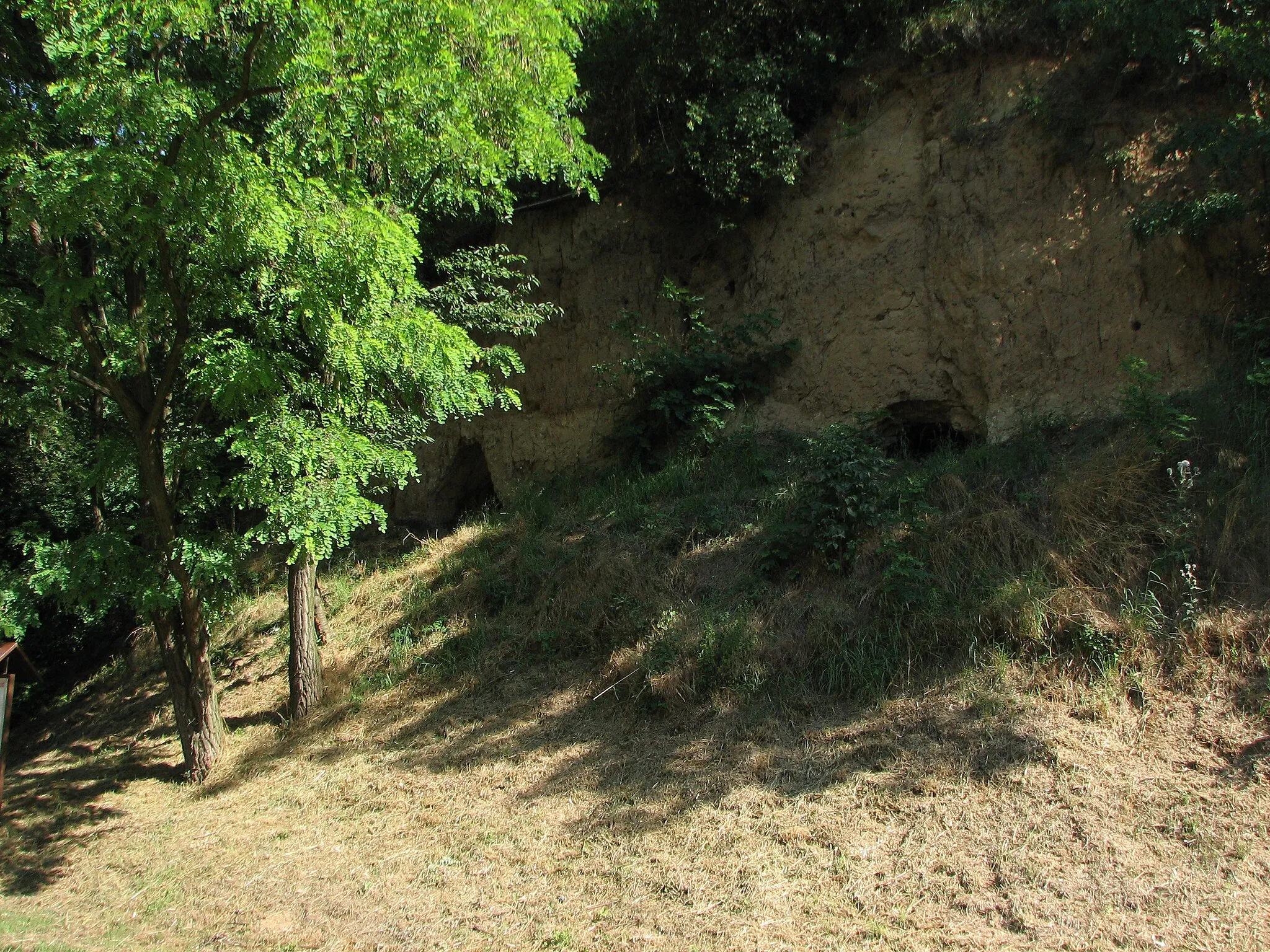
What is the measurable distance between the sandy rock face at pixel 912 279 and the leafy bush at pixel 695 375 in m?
0.32

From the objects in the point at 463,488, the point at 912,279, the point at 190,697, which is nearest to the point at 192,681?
the point at 190,697

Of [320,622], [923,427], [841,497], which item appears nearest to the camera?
[841,497]

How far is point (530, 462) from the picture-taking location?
1248cm

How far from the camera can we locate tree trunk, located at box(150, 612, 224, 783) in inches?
325

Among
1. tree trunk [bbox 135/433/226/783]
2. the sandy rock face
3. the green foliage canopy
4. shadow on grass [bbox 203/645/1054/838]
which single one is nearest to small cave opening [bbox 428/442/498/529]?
the sandy rock face

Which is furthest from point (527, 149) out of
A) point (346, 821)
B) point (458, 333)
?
point (346, 821)

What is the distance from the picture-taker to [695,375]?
1116 centimetres

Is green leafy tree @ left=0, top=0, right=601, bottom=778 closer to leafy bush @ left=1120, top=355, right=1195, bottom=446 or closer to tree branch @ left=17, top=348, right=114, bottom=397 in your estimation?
tree branch @ left=17, top=348, right=114, bottom=397

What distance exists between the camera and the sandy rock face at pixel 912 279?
9016mm

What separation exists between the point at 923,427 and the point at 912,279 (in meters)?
1.75

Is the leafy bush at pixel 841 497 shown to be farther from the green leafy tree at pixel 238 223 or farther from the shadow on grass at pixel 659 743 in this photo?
the green leafy tree at pixel 238 223

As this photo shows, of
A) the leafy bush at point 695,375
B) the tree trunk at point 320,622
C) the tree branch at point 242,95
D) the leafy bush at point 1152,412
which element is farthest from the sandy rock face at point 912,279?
the tree branch at point 242,95

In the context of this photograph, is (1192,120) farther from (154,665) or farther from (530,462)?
(154,665)

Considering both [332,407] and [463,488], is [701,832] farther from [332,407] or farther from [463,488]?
[463,488]
